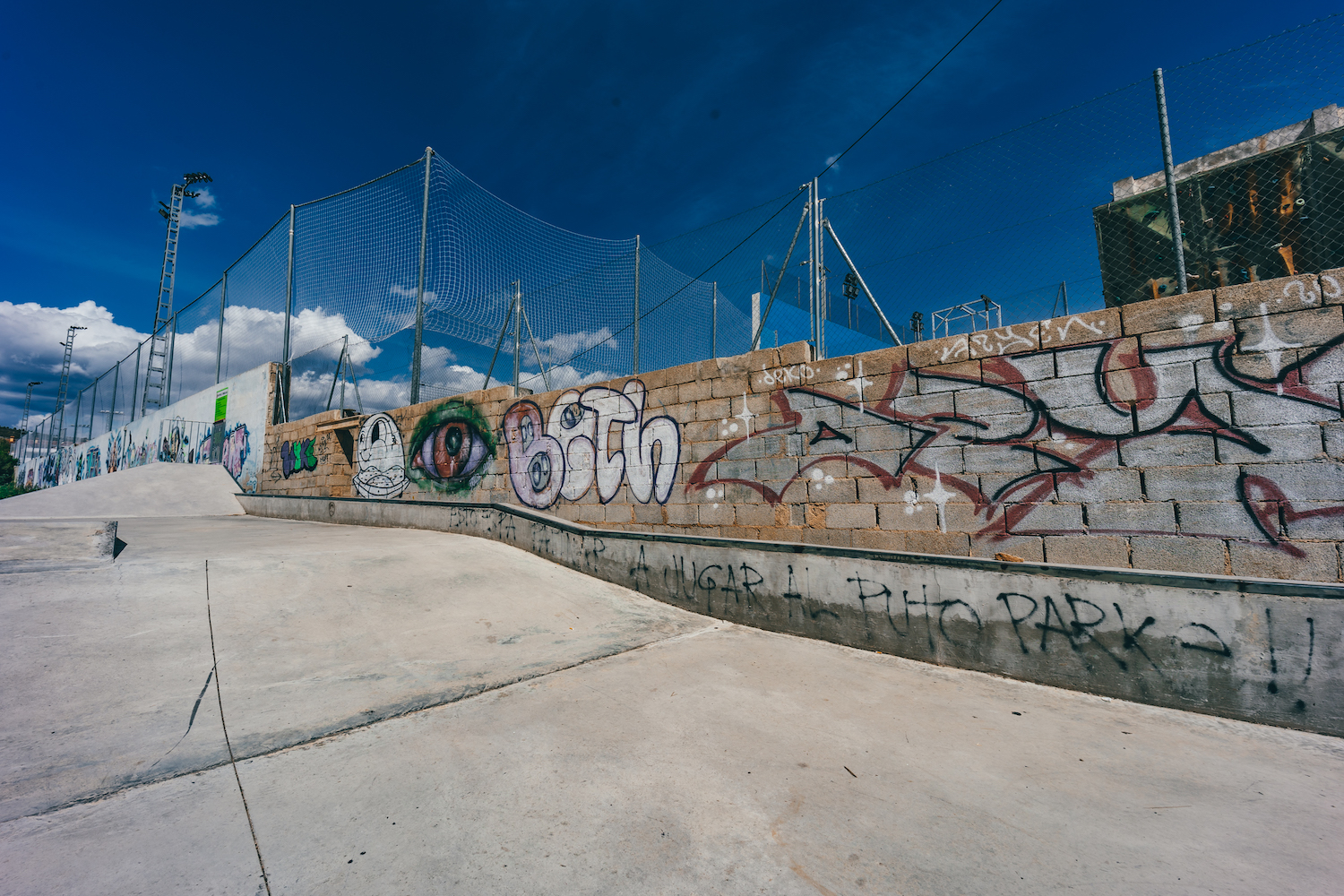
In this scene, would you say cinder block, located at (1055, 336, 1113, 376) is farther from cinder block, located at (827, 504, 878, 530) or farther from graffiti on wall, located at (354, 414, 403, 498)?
graffiti on wall, located at (354, 414, 403, 498)

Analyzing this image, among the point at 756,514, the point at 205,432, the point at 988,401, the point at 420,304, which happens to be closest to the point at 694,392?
the point at 756,514

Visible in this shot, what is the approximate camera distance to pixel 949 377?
14.7 ft

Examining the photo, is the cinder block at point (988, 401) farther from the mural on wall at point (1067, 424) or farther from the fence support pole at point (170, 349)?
the fence support pole at point (170, 349)

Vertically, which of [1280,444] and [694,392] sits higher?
[694,392]

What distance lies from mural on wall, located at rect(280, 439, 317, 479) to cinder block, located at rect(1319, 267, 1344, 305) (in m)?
15.1

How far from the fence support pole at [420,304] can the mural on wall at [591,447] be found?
112 inches

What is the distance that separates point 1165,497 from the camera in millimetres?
3609

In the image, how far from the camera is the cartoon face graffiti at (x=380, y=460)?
10.2 meters

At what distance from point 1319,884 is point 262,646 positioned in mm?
5171

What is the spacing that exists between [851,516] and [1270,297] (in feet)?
9.82

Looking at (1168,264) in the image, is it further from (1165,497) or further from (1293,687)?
(1293,687)

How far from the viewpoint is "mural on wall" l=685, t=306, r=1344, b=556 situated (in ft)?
10.9

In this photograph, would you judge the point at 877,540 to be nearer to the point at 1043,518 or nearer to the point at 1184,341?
the point at 1043,518

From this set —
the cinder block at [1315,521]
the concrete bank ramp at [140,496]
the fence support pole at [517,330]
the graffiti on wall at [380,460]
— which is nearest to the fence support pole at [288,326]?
the concrete bank ramp at [140,496]
